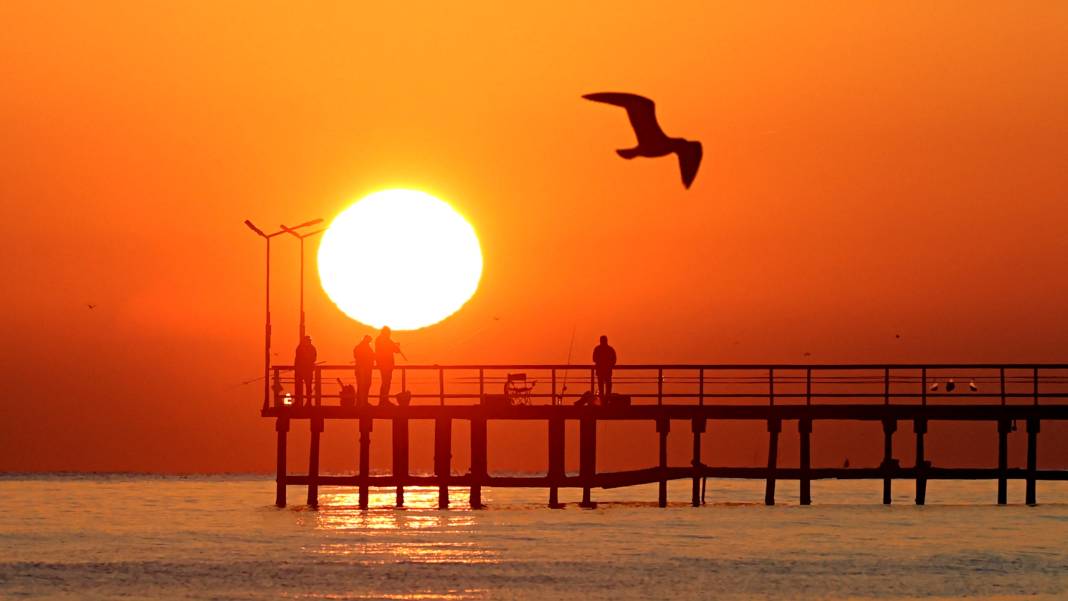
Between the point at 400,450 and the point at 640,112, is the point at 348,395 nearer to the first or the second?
the point at 400,450

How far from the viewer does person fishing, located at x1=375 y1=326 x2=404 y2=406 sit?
56094 millimetres

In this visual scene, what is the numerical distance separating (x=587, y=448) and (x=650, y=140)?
33861mm

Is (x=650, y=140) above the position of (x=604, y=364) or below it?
above

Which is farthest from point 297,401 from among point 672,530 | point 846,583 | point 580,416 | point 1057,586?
point 1057,586

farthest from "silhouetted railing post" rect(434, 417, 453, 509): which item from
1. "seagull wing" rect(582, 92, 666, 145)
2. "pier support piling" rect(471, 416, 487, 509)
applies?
"seagull wing" rect(582, 92, 666, 145)

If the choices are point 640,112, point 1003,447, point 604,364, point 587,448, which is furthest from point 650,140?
point 1003,447

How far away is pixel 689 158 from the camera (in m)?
28.0

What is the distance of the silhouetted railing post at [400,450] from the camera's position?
6169cm

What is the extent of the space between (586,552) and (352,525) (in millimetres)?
13183

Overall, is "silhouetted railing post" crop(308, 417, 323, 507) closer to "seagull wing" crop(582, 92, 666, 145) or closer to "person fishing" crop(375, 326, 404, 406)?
"person fishing" crop(375, 326, 404, 406)

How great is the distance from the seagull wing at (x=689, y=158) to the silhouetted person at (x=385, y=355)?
2846 cm

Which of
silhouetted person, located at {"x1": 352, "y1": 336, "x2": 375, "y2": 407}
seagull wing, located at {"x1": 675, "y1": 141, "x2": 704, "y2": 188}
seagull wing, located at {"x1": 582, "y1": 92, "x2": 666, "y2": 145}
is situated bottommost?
silhouetted person, located at {"x1": 352, "y1": 336, "x2": 375, "y2": 407}

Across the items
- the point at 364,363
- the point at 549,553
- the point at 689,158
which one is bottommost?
the point at 549,553

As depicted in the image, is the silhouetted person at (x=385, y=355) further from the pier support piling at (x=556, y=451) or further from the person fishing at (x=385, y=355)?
the pier support piling at (x=556, y=451)
